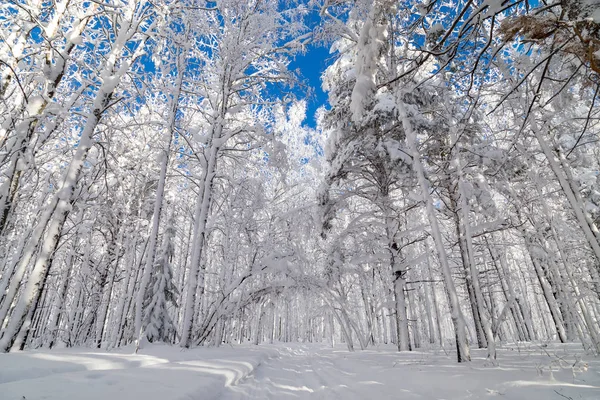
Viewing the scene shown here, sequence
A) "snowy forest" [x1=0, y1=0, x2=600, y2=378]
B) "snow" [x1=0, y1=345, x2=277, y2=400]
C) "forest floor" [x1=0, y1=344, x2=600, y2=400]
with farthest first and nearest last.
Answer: "snowy forest" [x1=0, y1=0, x2=600, y2=378] < "forest floor" [x1=0, y1=344, x2=600, y2=400] < "snow" [x1=0, y1=345, x2=277, y2=400]

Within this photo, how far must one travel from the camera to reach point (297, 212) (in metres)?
10.2

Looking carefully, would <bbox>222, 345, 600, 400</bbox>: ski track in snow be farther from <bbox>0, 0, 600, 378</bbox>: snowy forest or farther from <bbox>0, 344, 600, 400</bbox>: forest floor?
<bbox>0, 0, 600, 378</bbox>: snowy forest

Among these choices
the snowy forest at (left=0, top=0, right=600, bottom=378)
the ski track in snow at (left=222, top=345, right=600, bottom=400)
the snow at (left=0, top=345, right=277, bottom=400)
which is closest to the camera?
the snow at (left=0, top=345, right=277, bottom=400)

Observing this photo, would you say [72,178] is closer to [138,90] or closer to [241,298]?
[138,90]

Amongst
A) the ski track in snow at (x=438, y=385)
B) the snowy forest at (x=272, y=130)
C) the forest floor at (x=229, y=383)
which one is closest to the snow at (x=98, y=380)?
the forest floor at (x=229, y=383)

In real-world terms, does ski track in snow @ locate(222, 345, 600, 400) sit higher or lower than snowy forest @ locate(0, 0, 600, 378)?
lower

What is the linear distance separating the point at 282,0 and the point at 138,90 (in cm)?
556

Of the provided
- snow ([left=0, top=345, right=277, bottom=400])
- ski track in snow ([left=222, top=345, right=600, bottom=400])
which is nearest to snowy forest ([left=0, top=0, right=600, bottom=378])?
ski track in snow ([left=222, top=345, right=600, bottom=400])

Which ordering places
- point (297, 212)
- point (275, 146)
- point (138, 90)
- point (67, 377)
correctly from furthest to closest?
point (297, 212), point (275, 146), point (138, 90), point (67, 377)

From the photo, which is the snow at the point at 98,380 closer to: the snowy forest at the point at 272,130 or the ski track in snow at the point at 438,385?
the ski track in snow at the point at 438,385

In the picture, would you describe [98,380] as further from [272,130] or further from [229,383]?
[272,130]

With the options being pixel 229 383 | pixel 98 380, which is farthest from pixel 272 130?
pixel 98 380

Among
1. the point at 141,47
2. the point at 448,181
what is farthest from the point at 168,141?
the point at 448,181

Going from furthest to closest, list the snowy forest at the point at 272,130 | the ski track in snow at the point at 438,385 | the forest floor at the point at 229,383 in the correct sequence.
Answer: the snowy forest at the point at 272,130 → the ski track in snow at the point at 438,385 → the forest floor at the point at 229,383
